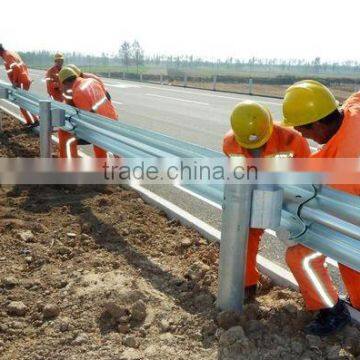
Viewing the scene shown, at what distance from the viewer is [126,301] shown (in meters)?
3.28

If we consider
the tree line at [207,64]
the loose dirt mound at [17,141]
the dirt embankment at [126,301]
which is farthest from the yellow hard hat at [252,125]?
Result: the tree line at [207,64]

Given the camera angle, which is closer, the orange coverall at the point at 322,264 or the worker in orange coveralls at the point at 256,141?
the orange coverall at the point at 322,264

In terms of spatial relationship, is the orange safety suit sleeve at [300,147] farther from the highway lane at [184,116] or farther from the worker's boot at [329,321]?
the highway lane at [184,116]

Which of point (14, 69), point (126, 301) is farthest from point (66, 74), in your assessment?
point (14, 69)

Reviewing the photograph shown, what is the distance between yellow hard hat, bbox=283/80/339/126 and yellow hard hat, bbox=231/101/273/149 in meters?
0.30

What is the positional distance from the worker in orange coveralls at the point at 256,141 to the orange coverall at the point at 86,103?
294 centimetres

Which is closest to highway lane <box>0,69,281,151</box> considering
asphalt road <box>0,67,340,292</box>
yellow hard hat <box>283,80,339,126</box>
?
asphalt road <box>0,67,340,292</box>

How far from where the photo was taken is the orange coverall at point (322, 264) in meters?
2.89

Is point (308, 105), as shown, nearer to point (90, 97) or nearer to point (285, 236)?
point (285, 236)

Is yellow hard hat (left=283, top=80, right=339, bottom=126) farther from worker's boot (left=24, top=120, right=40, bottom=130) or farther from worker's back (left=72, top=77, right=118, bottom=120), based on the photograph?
worker's boot (left=24, top=120, right=40, bottom=130)

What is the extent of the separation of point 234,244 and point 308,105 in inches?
41.2

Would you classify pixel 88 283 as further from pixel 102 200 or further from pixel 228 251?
pixel 102 200

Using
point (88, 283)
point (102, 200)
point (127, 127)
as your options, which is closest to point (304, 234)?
point (88, 283)

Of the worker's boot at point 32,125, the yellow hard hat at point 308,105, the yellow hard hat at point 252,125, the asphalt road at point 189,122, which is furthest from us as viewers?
the worker's boot at point 32,125
